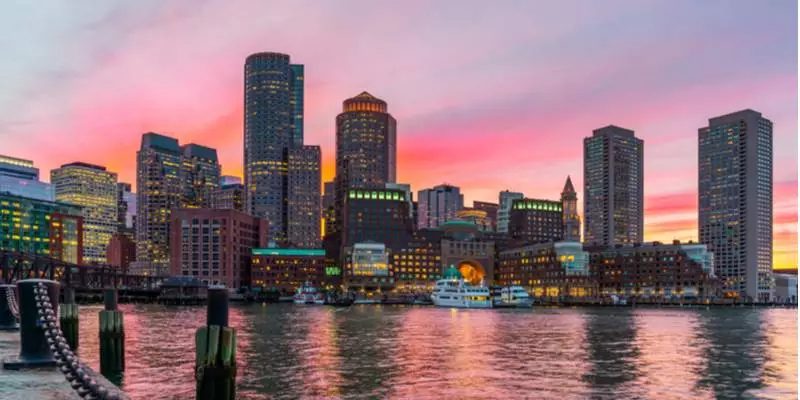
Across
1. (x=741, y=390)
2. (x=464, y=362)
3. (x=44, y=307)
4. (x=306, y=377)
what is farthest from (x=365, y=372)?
(x=44, y=307)

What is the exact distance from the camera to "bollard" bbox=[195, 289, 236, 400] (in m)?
25.8

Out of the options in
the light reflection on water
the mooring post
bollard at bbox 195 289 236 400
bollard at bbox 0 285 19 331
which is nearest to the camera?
bollard at bbox 195 289 236 400

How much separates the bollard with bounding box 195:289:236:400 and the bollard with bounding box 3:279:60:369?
7978 mm

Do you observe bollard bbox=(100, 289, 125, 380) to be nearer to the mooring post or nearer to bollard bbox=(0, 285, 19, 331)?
the mooring post

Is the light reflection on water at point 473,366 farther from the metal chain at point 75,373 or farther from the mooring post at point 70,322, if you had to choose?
the metal chain at point 75,373

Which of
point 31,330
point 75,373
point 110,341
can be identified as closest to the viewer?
point 75,373

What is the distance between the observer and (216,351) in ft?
85.7

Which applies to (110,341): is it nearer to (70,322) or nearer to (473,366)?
(70,322)

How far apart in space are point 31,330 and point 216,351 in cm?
927

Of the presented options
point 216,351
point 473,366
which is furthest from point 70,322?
point 216,351

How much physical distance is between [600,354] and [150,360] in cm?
3475

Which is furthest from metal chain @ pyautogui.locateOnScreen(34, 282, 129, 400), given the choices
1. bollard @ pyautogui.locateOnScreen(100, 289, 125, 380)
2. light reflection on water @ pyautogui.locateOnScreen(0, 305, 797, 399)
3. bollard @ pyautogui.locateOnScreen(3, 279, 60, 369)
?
bollard @ pyautogui.locateOnScreen(100, 289, 125, 380)

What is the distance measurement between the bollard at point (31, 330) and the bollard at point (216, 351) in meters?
7.98

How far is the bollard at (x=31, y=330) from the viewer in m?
29.8
